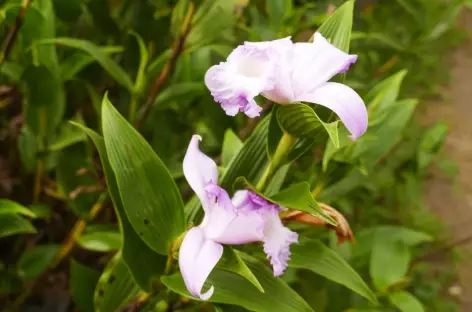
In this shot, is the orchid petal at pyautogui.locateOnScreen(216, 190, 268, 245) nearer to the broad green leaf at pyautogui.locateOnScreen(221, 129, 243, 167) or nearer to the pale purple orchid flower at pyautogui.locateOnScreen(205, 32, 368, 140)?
the pale purple orchid flower at pyautogui.locateOnScreen(205, 32, 368, 140)

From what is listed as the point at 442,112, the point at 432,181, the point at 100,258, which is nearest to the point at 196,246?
the point at 100,258

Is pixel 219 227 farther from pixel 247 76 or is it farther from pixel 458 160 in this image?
pixel 458 160

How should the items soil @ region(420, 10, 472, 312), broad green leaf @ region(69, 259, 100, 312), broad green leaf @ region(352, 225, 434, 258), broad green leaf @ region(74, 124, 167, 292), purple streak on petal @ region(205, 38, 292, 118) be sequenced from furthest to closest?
1. soil @ region(420, 10, 472, 312)
2. broad green leaf @ region(352, 225, 434, 258)
3. broad green leaf @ region(69, 259, 100, 312)
4. broad green leaf @ region(74, 124, 167, 292)
5. purple streak on petal @ region(205, 38, 292, 118)

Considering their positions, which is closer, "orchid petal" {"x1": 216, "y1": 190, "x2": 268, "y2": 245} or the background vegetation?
"orchid petal" {"x1": 216, "y1": 190, "x2": 268, "y2": 245}

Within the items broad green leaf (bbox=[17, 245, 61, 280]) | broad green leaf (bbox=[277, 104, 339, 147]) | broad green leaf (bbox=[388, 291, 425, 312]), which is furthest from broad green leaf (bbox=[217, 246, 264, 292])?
broad green leaf (bbox=[17, 245, 61, 280])

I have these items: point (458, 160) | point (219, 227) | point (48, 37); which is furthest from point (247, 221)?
point (458, 160)

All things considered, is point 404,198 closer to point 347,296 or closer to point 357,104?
point 347,296

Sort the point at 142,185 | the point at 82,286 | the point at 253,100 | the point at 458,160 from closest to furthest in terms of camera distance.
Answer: the point at 253,100 → the point at 142,185 → the point at 82,286 → the point at 458,160

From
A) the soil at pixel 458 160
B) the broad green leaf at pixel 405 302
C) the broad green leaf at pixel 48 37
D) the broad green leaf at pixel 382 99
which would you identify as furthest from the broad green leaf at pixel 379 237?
the soil at pixel 458 160
